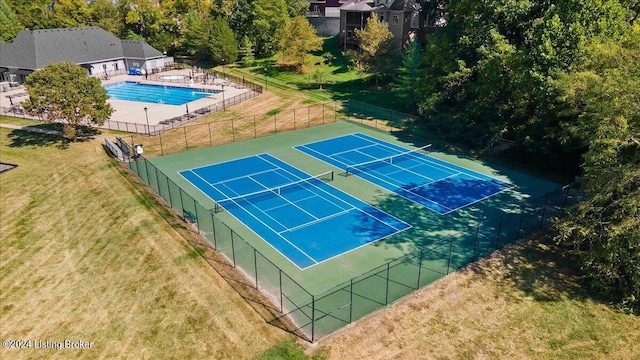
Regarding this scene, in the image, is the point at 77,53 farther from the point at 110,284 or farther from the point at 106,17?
the point at 110,284

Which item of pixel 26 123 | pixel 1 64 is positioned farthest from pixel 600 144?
pixel 1 64

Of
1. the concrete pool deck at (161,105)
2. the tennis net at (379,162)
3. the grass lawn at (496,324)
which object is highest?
the concrete pool deck at (161,105)

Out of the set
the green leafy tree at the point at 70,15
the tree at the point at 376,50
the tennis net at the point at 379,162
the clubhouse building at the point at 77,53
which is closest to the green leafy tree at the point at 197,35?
the clubhouse building at the point at 77,53

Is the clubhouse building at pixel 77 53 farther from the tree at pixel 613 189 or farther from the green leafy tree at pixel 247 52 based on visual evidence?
the tree at pixel 613 189

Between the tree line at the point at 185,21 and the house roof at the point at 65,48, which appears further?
the tree line at the point at 185,21

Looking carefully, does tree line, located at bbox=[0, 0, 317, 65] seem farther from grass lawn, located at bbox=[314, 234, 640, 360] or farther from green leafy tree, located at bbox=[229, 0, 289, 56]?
grass lawn, located at bbox=[314, 234, 640, 360]

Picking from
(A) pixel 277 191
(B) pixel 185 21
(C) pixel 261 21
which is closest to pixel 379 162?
(A) pixel 277 191

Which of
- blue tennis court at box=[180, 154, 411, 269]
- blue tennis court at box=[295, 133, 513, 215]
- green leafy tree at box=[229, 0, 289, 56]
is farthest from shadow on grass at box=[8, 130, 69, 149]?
green leafy tree at box=[229, 0, 289, 56]
